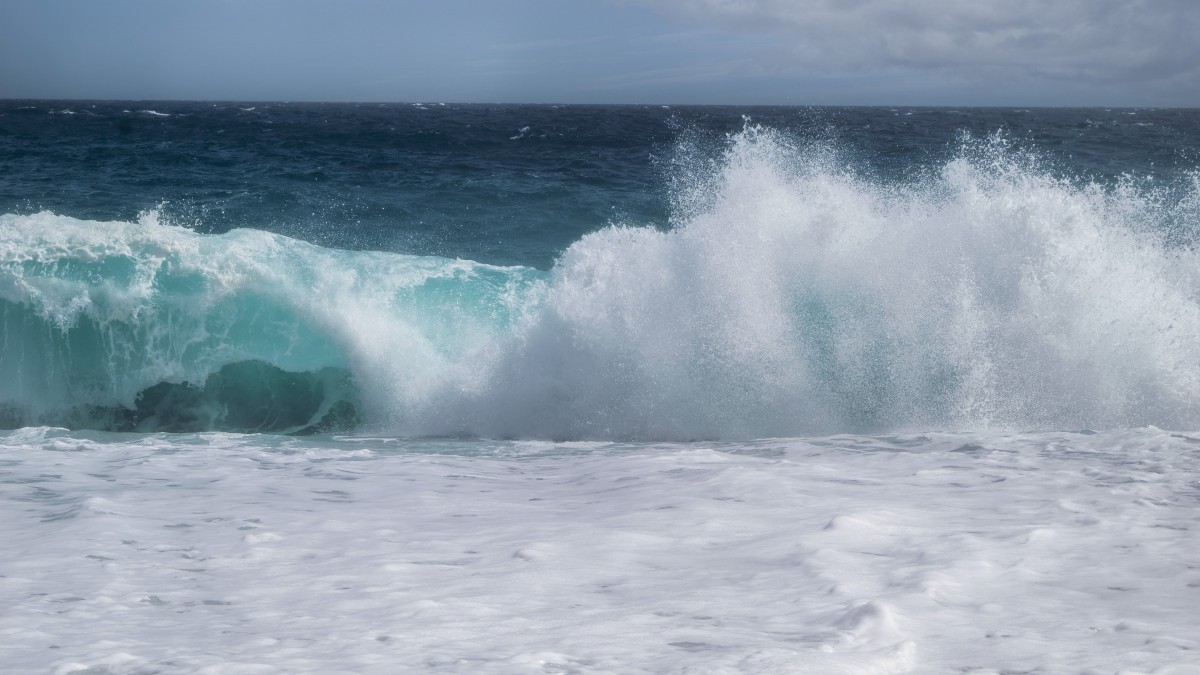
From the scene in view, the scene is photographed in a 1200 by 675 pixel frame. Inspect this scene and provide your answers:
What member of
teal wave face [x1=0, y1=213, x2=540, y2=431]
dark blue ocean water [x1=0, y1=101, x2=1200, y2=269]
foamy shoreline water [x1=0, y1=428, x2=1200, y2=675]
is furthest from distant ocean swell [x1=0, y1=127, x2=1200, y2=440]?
dark blue ocean water [x1=0, y1=101, x2=1200, y2=269]

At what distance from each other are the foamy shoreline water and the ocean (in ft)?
0.08

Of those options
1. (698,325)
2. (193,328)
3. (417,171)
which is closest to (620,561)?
(698,325)

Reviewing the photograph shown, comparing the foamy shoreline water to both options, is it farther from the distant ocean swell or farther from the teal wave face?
the teal wave face

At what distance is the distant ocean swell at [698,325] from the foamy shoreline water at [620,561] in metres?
1.25

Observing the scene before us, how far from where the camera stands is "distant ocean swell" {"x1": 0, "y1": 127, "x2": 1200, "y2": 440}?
8.00m

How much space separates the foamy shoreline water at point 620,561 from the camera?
367cm

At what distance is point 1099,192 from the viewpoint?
9.02m

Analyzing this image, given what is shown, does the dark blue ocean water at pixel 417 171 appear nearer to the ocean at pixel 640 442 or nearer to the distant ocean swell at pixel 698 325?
the distant ocean swell at pixel 698 325

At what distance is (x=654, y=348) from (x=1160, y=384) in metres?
4.05

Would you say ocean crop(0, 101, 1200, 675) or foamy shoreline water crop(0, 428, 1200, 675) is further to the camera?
ocean crop(0, 101, 1200, 675)

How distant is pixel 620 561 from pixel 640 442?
3.36 m

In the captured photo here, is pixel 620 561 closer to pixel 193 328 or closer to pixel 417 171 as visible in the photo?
pixel 193 328

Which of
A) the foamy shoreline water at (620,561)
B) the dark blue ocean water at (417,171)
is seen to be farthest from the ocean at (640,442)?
the dark blue ocean water at (417,171)

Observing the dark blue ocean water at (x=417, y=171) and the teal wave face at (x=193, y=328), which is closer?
the teal wave face at (x=193, y=328)
